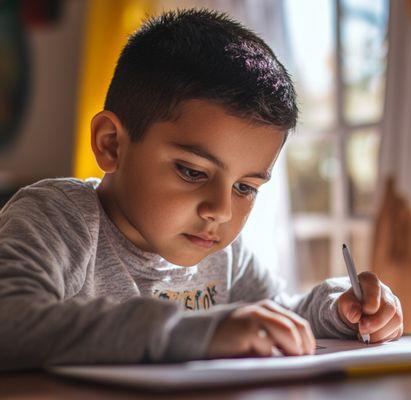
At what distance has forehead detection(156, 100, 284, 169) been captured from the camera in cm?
97

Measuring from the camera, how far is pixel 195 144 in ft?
3.20

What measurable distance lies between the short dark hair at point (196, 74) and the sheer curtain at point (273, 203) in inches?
68.4

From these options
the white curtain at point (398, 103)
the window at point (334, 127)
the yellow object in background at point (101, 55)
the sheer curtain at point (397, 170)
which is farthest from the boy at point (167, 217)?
the yellow object in background at point (101, 55)

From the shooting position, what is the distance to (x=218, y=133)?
0.98m

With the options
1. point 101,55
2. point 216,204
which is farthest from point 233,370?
point 101,55

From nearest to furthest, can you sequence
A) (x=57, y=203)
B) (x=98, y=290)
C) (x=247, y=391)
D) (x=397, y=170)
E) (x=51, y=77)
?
(x=247, y=391)
(x=57, y=203)
(x=98, y=290)
(x=397, y=170)
(x=51, y=77)

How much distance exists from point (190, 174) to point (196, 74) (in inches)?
5.6

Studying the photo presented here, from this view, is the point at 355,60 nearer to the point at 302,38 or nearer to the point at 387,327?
the point at 302,38

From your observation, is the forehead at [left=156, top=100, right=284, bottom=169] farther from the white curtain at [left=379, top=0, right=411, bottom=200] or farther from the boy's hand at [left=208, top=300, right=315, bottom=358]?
the white curtain at [left=379, top=0, right=411, bottom=200]

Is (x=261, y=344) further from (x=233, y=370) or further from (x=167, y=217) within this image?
(x=167, y=217)

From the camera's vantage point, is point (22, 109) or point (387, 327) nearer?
point (387, 327)

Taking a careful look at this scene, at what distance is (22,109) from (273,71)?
390cm

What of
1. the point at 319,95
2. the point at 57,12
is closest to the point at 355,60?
the point at 319,95

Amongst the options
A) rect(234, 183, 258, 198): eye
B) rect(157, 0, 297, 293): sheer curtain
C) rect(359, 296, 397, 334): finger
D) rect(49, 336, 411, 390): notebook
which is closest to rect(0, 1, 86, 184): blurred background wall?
rect(157, 0, 297, 293): sheer curtain
